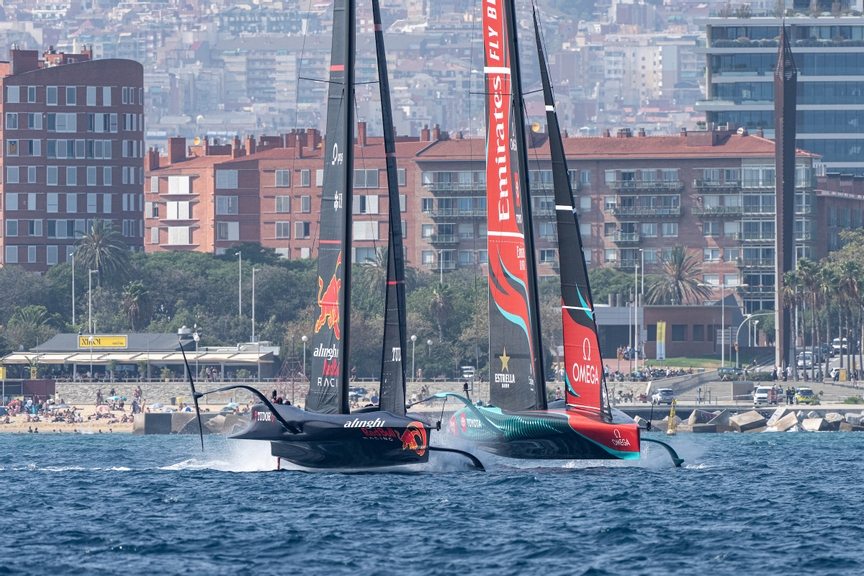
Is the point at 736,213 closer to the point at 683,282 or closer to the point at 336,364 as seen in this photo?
the point at 683,282

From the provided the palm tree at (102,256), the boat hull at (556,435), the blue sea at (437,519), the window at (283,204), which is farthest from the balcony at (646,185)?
the boat hull at (556,435)

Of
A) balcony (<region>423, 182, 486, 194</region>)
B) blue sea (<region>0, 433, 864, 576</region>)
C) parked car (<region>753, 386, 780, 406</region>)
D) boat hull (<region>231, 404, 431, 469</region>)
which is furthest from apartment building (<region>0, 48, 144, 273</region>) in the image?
boat hull (<region>231, 404, 431, 469</region>)

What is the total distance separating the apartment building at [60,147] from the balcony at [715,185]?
56496 mm

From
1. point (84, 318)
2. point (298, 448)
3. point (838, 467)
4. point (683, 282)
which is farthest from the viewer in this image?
point (683, 282)

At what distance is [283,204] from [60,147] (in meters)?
23.8

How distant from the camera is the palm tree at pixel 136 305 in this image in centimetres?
14316

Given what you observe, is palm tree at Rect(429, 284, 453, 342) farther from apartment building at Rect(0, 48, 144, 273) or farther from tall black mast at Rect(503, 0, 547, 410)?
tall black mast at Rect(503, 0, 547, 410)

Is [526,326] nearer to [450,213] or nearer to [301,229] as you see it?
[450,213]

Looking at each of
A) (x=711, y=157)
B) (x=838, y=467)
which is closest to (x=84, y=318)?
(x=711, y=157)

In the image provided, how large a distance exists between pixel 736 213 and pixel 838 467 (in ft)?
393

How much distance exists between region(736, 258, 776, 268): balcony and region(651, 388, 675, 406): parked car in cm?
6267

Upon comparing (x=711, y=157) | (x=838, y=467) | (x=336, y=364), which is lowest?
(x=838, y=467)

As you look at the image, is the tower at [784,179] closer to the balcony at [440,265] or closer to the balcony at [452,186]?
the balcony at [452,186]

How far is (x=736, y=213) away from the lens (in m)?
178
